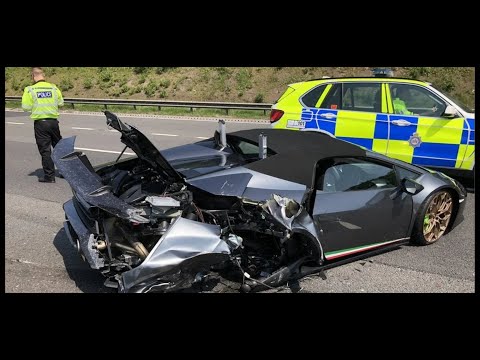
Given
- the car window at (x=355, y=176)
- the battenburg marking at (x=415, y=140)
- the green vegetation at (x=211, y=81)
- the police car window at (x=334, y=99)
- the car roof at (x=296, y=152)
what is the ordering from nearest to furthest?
the car roof at (x=296, y=152) → the car window at (x=355, y=176) → the battenburg marking at (x=415, y=140) → the police car window at (x=334, y=99) → the green vegetation at (x=211, y=81)

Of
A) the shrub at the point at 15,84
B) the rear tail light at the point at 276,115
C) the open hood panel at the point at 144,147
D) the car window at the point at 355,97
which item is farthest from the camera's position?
the shrub at the point at 15,84

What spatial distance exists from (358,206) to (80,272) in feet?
8.01

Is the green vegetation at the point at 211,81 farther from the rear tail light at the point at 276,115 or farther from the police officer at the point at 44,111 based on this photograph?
the police officer at the point at 44,111

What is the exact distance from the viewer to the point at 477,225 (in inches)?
181

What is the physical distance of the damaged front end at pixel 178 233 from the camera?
274 cm

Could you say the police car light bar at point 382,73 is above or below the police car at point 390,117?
above

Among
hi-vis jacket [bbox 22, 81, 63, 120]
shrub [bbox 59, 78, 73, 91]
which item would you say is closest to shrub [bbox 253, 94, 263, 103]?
shrub [bbox 59, 78, 73, 91]

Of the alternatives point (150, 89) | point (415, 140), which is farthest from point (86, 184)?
point (150, 89)

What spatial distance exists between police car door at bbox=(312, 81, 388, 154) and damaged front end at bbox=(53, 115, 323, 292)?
3.36 metres

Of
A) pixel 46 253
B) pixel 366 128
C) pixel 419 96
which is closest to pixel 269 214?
pixel 46 253

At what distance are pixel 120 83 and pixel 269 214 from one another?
2332cm

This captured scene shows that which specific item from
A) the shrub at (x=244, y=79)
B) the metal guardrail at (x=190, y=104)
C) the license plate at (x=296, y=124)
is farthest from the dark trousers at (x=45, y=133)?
the shrub at (x=244, y=79)

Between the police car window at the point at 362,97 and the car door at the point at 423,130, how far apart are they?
0.17 m

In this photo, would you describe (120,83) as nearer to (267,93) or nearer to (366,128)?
(267,93)
